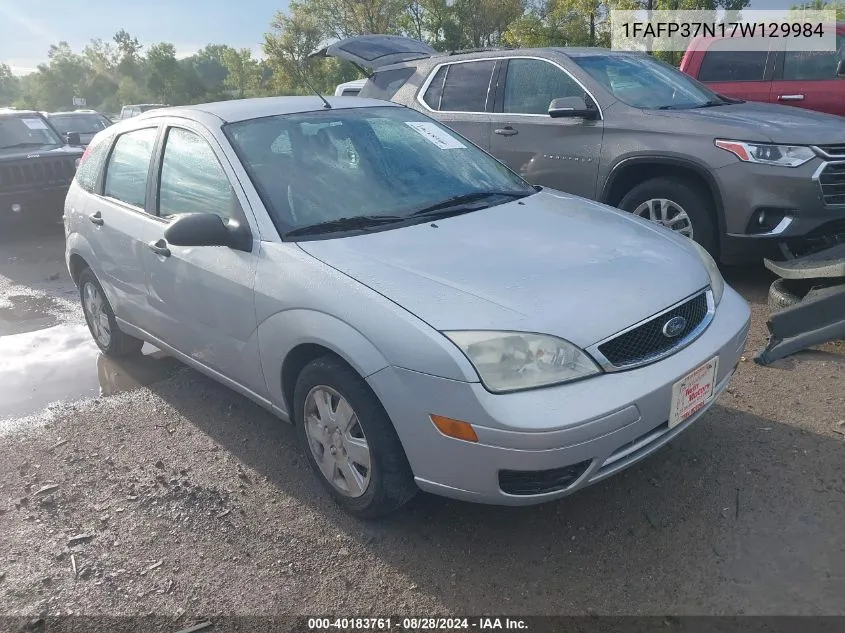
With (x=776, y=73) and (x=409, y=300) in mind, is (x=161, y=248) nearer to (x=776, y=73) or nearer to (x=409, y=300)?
(x=409, y=300)

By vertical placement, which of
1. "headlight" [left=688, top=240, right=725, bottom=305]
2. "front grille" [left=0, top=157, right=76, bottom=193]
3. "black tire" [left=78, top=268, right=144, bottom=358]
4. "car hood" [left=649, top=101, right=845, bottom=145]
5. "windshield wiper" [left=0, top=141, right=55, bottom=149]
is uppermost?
"car hood" [left=649, top=101, right=845, bottom=145]

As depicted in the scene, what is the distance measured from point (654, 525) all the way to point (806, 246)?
3.28m

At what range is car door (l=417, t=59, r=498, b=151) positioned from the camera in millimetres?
6305

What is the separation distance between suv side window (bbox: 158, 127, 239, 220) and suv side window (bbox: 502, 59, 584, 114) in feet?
10.7

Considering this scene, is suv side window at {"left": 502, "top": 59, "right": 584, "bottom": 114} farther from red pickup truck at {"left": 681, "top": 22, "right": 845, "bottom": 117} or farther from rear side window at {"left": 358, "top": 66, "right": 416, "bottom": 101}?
red pickup truck at {"left": 681, "top": 22, "right": 845, "bottom": 117}

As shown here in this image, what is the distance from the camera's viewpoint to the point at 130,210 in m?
4.08

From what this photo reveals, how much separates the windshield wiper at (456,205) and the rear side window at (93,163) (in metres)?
2.44

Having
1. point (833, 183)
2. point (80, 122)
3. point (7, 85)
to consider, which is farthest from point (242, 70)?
point (7, 85)

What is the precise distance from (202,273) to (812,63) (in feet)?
24.2

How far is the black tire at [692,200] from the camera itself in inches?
201

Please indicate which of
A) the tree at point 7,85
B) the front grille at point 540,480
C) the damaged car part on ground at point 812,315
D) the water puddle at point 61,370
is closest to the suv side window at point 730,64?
the damaged car part on ground at point 812,315

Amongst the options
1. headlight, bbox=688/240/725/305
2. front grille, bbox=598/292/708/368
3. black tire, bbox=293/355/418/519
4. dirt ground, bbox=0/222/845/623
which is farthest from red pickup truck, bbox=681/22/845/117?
black tire, bbox=293/355/418/519

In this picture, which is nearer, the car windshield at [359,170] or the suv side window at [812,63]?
the car windshield at [359,170]

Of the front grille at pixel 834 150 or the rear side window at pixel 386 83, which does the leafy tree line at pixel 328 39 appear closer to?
the rear side window at pixel 386 83
